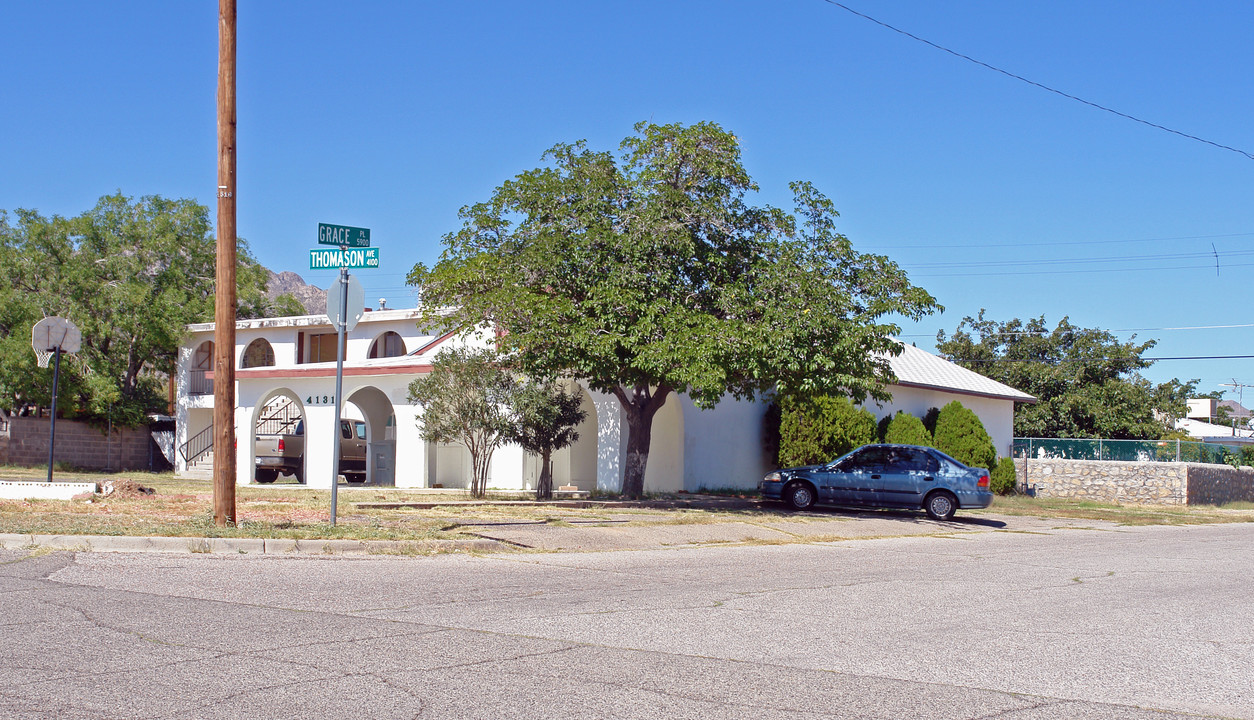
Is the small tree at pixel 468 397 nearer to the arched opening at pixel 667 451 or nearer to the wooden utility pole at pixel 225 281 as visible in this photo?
the arched opening at pixel 667 451

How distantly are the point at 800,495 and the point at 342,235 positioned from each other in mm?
11648

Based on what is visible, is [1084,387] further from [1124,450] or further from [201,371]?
[201,371]

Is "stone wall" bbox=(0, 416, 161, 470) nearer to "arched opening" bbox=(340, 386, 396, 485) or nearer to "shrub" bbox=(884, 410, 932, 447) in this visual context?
"arched opening" bbox=(340, 386, 396, 485)

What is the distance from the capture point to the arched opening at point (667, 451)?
78.5 feet

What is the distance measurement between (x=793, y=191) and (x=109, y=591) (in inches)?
561

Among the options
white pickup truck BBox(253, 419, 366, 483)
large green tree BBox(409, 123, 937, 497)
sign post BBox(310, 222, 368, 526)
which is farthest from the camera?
white pickup truck BBox(253, 419, 366, 483)

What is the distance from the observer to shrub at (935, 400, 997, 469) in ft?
96.7

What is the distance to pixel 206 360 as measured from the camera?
40.5 m

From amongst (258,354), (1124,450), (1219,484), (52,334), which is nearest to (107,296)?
(258,354)

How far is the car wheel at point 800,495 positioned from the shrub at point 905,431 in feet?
22.5

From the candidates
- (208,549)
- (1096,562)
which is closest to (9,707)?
(208,549)

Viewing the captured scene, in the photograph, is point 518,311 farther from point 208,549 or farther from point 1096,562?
point 1096,562

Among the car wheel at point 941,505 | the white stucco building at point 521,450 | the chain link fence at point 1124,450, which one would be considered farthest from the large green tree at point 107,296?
the chain link fence at point 1124,450

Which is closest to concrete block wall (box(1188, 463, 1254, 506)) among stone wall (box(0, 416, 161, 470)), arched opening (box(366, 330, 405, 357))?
arched opening (box(366, 330, 405, 357))
